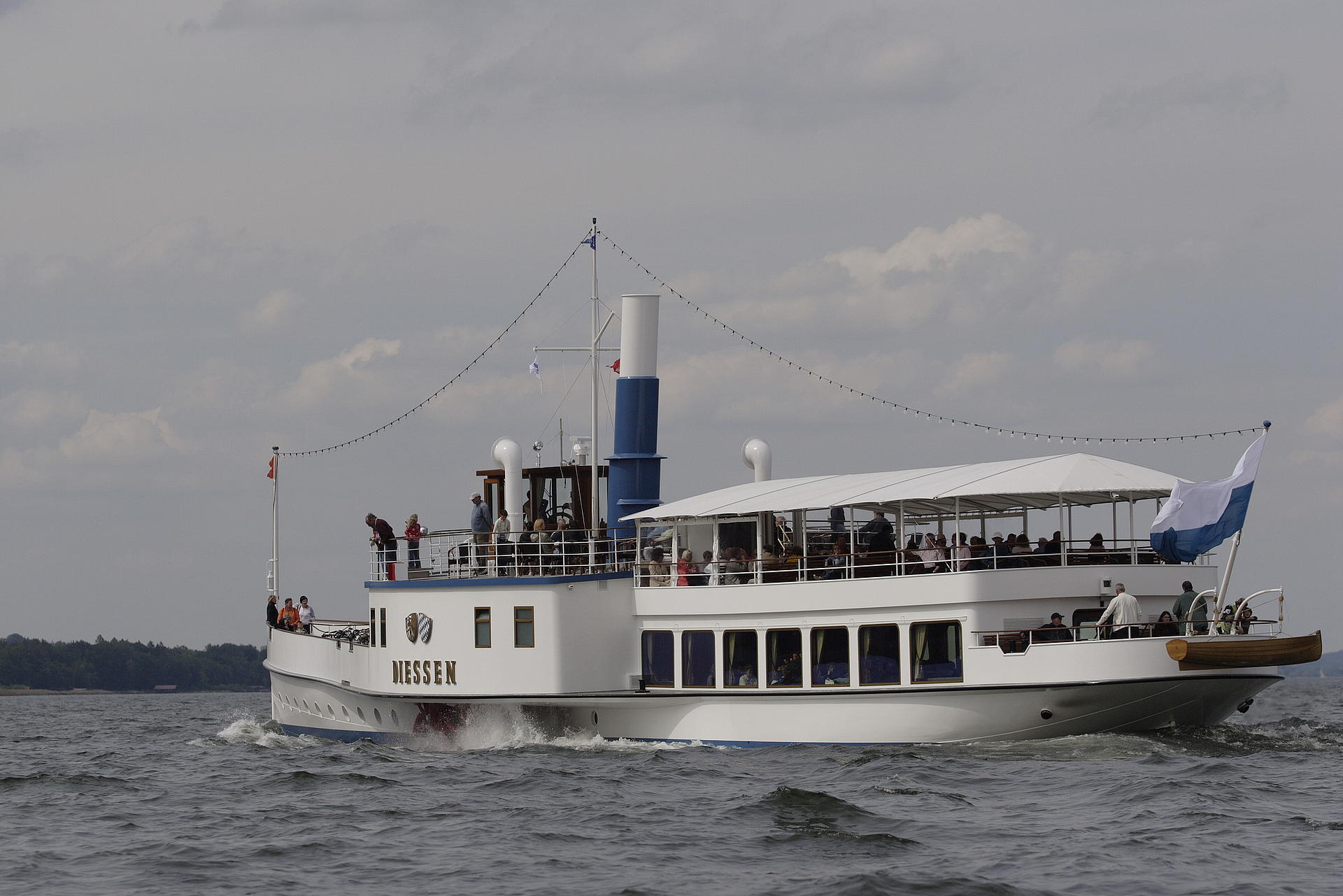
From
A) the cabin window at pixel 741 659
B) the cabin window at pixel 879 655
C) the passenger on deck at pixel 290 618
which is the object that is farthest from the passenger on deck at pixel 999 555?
the passenger on deck at pixel 290 618

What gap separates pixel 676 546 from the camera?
26.0 metres

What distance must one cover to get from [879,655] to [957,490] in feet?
8.91

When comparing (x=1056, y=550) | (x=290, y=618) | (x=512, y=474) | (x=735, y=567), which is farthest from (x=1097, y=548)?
(x=290, y=618)

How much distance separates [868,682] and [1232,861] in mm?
→ 8366

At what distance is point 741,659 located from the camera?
2488cm

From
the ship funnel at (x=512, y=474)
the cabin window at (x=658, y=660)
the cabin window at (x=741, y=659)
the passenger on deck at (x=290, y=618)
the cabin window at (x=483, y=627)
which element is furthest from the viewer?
the passenger on deck at (x=290, y=618)

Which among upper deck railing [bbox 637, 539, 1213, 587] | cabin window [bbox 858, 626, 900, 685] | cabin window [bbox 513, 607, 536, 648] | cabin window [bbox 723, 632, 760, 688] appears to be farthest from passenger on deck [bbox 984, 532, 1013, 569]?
cabin window [bbox 513, 607, 536, 648]

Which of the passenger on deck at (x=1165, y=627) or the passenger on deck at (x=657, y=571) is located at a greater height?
the passenger on deck at (x=657, y=571)

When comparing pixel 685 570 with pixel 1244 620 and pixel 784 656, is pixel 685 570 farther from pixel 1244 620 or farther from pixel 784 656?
pixel 1244 620

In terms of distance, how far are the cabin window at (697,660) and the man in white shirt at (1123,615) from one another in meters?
6.17

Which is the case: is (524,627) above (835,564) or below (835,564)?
below

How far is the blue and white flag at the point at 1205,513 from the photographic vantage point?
22188 millimetres

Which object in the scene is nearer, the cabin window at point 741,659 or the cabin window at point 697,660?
the cabin window at point 741,659

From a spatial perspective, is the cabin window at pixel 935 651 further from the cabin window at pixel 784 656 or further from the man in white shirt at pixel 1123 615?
the man in white shirt at pixel 1123 615
